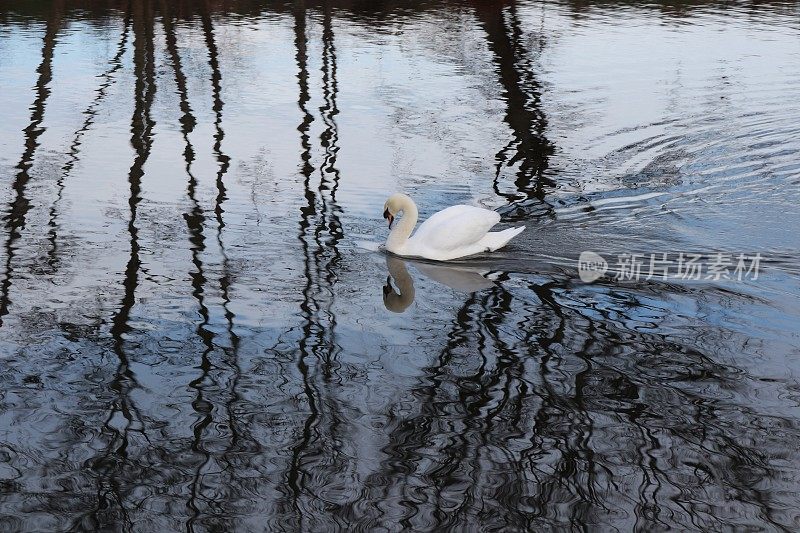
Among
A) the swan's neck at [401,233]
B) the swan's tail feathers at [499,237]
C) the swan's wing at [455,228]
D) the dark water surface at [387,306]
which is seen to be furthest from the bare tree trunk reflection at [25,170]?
the swan's tail feathers at [499,237]

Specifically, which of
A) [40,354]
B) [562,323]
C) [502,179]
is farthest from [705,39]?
[40,354]

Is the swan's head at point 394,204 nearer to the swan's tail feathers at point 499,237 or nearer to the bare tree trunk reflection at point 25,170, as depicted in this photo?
the swan's tail feathers at point 499,237

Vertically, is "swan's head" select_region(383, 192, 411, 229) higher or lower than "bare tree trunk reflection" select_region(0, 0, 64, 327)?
higher

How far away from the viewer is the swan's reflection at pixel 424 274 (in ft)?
27.7

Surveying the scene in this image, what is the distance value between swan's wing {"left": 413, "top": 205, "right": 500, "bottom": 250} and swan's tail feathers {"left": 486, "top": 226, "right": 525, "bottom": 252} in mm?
75

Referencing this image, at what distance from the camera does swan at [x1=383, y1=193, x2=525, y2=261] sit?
925 cm

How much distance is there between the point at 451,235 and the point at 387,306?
1241mm

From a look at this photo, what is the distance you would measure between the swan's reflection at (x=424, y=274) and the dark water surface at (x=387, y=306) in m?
0.04

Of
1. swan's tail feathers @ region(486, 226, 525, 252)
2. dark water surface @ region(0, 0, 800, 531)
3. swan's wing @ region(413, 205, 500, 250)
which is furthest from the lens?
swan's tail feathers @ region(486, 226, 525, 252)

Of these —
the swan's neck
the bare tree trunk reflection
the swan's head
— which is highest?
the swan's head

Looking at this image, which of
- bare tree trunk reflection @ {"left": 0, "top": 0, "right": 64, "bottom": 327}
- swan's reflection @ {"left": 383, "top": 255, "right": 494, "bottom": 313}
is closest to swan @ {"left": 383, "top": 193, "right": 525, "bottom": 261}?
swan's reflection @ {"left": 383, "top": 255, "right": 494, "bottom": 313}

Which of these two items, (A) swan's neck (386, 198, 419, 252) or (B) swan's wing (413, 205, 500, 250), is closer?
(B) swan's wing (413, 205, 500, 250)

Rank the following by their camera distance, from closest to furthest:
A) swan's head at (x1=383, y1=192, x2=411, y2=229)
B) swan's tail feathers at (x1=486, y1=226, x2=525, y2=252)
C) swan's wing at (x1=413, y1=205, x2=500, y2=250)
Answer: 1. swan's wing at (x1=413, y1=205, x2=500, y2=250)
2. swan's tail feathers at (x1=486, y1=226, x2=525, y2=252)
3. swan's head at (x1=383, y1=192, x2=411, y2=229)

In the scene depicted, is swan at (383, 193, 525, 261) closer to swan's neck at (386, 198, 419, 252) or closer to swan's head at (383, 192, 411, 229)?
swan's neck at (386, 198, 419, 252)
